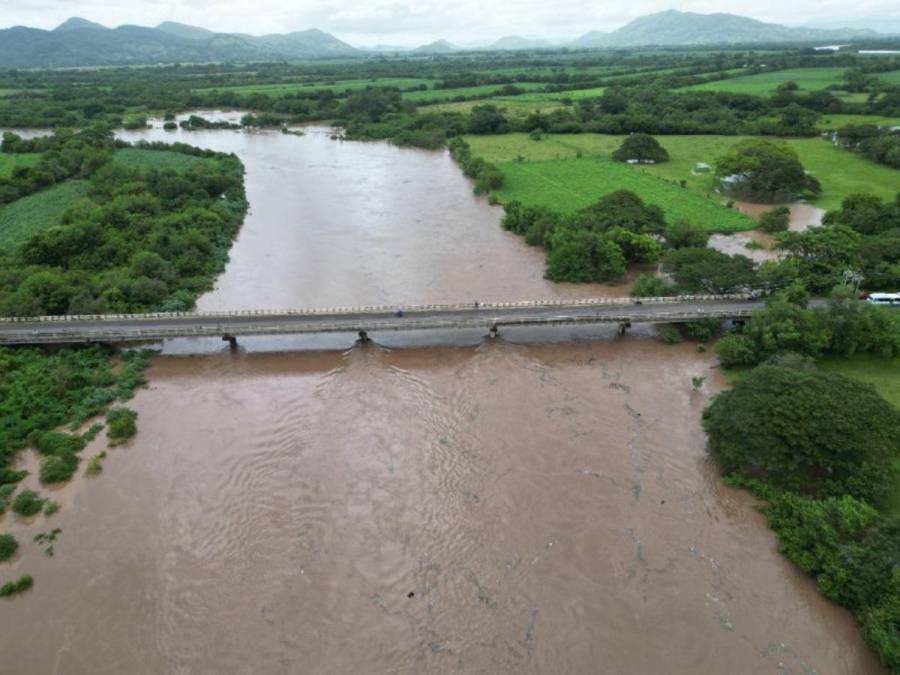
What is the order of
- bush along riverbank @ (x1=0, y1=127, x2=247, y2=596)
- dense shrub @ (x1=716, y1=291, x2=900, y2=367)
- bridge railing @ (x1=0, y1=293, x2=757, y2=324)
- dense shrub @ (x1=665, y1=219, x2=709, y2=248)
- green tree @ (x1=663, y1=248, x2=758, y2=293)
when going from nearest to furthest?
bush along riverbank @ (x1=0, y1=127, x2=247, y2=596)
dense shrub @ (x1=716, y1=291, x2=900, y2=367)
bridge railing @ (x1=0, y1=293, x2=757, y2=324)
green tree @ (x1=663, y1=248, x2=758, y2=293)
dense shrub @ (x1=665, y1=219, x2=709, y2=248)

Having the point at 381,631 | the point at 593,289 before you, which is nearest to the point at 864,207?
the point at 593,289

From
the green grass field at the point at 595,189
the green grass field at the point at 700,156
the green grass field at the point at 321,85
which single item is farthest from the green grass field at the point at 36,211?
the green grass field at the point at 321,85

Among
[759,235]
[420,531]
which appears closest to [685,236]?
[759,235]

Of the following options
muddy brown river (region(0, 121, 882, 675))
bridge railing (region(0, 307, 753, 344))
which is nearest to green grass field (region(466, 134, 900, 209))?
bridge railing (region(0, 307, 753, 344))

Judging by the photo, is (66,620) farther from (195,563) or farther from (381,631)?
(381,631)

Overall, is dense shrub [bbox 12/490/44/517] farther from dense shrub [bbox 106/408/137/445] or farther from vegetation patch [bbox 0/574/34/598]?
dense shrub [bbox 106/408/137/445]

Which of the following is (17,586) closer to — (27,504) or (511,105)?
(27,504)

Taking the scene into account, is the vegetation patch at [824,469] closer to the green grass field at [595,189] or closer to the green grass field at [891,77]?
the green grass field at [595,189]
